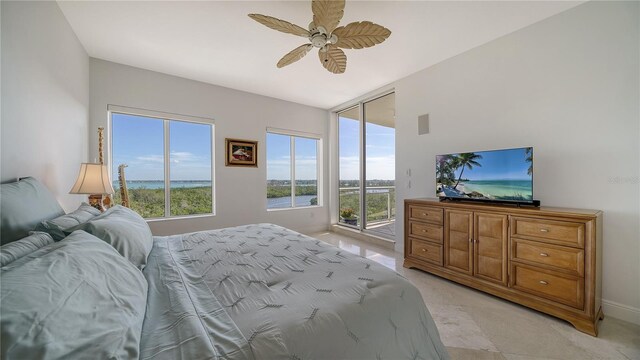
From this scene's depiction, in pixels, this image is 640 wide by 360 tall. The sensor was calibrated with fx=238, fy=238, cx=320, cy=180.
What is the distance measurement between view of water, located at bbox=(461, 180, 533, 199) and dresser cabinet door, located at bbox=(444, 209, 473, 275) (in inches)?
11.9

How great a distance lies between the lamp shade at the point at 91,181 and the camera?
2.16 m

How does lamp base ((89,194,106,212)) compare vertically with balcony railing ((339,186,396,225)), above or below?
above

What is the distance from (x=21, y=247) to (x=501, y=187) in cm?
338

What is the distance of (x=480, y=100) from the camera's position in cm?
291

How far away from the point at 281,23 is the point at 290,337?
207 cm

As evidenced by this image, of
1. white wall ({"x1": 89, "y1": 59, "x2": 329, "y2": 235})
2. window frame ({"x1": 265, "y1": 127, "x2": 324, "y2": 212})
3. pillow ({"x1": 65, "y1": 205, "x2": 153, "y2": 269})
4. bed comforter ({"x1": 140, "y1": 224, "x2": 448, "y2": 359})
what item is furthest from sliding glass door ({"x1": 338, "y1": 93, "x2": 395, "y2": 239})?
pillow ({"x1": 65, "y1": 205, "x2": 153, "y2": 269})

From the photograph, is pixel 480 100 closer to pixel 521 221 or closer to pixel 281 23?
pixel 521 221

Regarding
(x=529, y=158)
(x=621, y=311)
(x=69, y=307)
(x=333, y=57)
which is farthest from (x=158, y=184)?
(x=621, y=311)

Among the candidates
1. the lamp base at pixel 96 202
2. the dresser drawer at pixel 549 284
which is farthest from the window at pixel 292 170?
the dresser drawer at pixel 549 284

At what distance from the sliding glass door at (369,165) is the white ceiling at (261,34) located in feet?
3.26

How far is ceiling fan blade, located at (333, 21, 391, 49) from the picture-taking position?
6.14ft

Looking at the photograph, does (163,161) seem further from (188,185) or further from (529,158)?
(529,158)

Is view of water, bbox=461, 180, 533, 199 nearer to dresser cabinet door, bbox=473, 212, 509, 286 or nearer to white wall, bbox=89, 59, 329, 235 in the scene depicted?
dresser cabinet door, bbox=473, 212, 509, 286

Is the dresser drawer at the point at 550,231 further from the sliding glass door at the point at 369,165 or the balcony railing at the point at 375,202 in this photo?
the balcony railing at the point at 375,202
